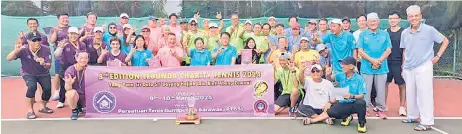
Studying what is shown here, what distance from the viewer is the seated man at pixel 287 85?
20.4ft

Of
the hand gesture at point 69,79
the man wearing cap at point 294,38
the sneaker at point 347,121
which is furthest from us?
the man wearing cap at point 294,38

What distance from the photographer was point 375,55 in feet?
20.7

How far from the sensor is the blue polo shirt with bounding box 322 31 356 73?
6496mm

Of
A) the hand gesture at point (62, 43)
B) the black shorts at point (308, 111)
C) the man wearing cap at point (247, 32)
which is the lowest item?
the black shorts at point (308, 111)

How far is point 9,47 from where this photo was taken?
36.1ft

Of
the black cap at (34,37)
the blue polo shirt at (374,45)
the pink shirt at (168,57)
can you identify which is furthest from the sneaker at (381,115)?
the black cap at (34,37)

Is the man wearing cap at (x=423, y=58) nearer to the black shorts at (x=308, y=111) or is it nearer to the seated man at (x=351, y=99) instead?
the seated man at (x=351, y=99)

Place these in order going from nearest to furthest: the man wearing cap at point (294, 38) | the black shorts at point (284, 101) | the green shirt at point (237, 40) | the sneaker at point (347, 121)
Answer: the sneaker at point (347, 121), the black shorts at point (284, 101), the man wearing cap at point (294, 38), the green shirt at point (237, 40)

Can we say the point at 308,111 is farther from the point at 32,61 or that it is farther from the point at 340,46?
the point at 32,61

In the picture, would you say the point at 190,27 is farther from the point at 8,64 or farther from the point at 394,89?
the point at 8,64

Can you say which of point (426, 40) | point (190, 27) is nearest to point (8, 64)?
point (190, 27)

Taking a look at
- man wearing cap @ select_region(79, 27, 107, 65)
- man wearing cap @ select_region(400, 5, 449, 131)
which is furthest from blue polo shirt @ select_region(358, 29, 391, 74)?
man wearing cap @ select_region(79, 27, 107, 65)

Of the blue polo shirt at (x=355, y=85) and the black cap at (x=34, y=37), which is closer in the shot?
the blue polo shirt at (x=355, y=85)

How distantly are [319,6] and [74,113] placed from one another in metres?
6.73
